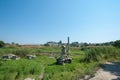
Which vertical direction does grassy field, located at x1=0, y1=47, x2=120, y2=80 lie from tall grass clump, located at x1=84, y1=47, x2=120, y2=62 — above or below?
below

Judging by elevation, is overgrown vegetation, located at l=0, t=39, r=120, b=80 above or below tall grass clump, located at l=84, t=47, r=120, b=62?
below

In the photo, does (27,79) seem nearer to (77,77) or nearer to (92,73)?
(77,77)

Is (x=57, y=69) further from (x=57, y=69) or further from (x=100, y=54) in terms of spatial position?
(x=100, y=54)

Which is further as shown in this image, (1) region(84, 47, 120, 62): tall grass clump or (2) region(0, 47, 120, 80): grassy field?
(1) region(84, 47, 120, 62): tall grass clump

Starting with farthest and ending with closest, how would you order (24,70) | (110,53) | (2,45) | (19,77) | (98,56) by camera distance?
1. (2,45)
2. (110,53)
3. (98,56)
4. (24,70)
5. (19,77)

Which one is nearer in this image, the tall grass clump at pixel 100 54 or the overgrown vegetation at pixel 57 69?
the overgrown vegetation at pixel 57 69

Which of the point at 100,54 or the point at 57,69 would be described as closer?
the point at 57,69

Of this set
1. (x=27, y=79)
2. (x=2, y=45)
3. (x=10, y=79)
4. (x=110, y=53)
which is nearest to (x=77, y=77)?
(x=27, y=79)

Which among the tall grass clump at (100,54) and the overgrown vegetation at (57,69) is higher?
the tall grass clump at (100,54)

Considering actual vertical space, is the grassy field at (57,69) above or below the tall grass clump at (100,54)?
below

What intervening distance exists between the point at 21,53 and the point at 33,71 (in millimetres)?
18774

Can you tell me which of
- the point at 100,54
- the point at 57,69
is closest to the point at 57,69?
the point at 57,69

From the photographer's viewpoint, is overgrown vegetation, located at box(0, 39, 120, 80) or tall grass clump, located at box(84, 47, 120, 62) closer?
overgrown vegetation, located at box(0, 39, 120, 80)

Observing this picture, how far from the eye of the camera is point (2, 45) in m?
66.9
